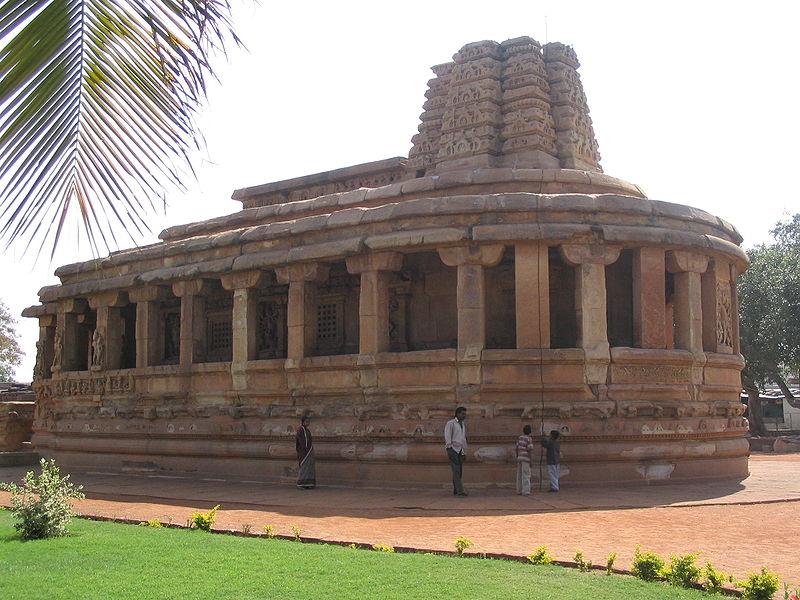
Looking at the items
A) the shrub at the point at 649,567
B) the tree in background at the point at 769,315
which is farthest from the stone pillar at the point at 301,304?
the tree in background at the point at 769,315

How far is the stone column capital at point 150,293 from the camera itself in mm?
18609

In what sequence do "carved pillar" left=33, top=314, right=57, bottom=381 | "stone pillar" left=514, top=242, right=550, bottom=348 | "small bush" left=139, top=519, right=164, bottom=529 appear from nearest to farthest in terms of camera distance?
"small bush" left=139, top=519, right=164, bottom=529 → "stone pillar" left=514, top=242, right=550, bottom=348 → "carved pillar" left=33, top=314, right=57, bottom=381

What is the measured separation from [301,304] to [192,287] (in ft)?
9.65

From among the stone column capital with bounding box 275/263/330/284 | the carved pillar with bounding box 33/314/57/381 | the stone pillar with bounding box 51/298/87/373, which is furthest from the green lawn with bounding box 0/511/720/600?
the carved pillar with bounding box 33/314/57/381

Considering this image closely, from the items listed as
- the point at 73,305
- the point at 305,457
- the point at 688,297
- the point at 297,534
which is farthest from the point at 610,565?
the point at 73,305

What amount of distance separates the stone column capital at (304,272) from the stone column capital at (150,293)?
3679mm

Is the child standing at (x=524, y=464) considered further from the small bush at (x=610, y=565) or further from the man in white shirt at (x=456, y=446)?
the small bush at (x=610, y=565)

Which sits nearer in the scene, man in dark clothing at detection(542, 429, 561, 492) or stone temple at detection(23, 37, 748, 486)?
man in dark clothing at detection(542, 429, 561, 492)

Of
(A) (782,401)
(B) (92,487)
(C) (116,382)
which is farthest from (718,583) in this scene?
(A) (782,401)

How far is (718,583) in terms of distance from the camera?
21.4 ft

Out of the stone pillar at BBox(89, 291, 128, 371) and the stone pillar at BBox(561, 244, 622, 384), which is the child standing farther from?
the stone pillar at BBox(89, 291, 128, 371)

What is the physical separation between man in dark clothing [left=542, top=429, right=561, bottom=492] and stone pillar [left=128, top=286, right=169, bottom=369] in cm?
925

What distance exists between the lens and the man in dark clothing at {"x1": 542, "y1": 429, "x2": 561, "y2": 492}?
13.2 metres

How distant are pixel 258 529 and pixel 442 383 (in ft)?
16.4
